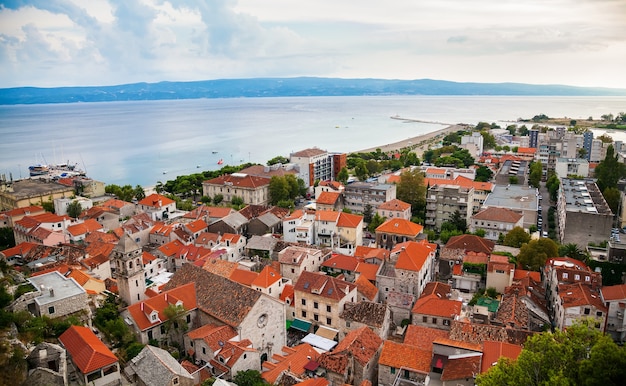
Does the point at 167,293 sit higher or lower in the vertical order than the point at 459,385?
higher

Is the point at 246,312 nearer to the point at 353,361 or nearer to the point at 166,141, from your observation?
the point at 353,361

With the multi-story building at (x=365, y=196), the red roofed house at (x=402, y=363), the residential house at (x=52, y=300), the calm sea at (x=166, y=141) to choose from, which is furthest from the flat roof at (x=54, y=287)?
the calm sea at (x=166, y=141)

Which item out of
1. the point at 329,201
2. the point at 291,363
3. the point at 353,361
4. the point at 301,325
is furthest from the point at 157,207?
the point at 353,361

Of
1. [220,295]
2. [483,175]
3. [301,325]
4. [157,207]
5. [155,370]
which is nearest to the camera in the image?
[155,370]

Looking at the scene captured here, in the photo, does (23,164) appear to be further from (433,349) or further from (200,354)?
(433,349)

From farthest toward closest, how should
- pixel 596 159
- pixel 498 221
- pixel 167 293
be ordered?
pixel 596 159 → pixel 498 221 → pixel 167 293

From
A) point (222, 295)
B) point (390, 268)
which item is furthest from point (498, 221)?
point (222, 295)
